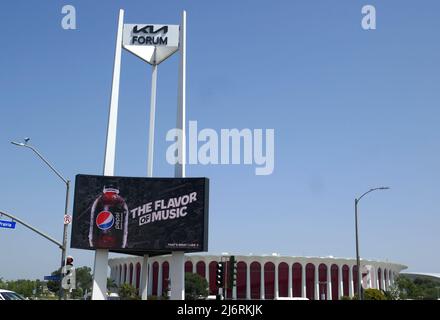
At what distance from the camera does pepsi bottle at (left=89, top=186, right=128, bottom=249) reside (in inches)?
1647

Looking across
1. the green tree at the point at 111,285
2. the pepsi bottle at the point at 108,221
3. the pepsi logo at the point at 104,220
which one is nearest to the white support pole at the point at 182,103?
the pepsi bottle at the point at 108,221

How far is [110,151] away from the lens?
43094 mm

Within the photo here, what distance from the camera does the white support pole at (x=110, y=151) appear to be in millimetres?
41719

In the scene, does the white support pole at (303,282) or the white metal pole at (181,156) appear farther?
the white support pole at (303,282)

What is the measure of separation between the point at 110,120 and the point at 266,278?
302ft

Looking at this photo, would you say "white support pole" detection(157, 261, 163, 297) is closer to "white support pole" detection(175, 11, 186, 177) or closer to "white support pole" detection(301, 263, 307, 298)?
"white support pole" detection(301, 263, 307, 298)

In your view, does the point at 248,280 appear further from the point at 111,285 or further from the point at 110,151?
the point at 110,151

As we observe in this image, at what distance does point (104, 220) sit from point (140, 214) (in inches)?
115

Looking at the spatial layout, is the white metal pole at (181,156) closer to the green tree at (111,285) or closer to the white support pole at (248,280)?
Result: the white support pole at (248,280)

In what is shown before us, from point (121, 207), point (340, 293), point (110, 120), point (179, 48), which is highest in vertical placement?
point (179, 48)

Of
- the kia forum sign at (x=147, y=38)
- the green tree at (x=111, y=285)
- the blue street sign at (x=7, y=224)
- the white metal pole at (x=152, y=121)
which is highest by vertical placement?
the kia forum sign at (x=147, y=38)

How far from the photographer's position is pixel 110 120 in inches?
1709
